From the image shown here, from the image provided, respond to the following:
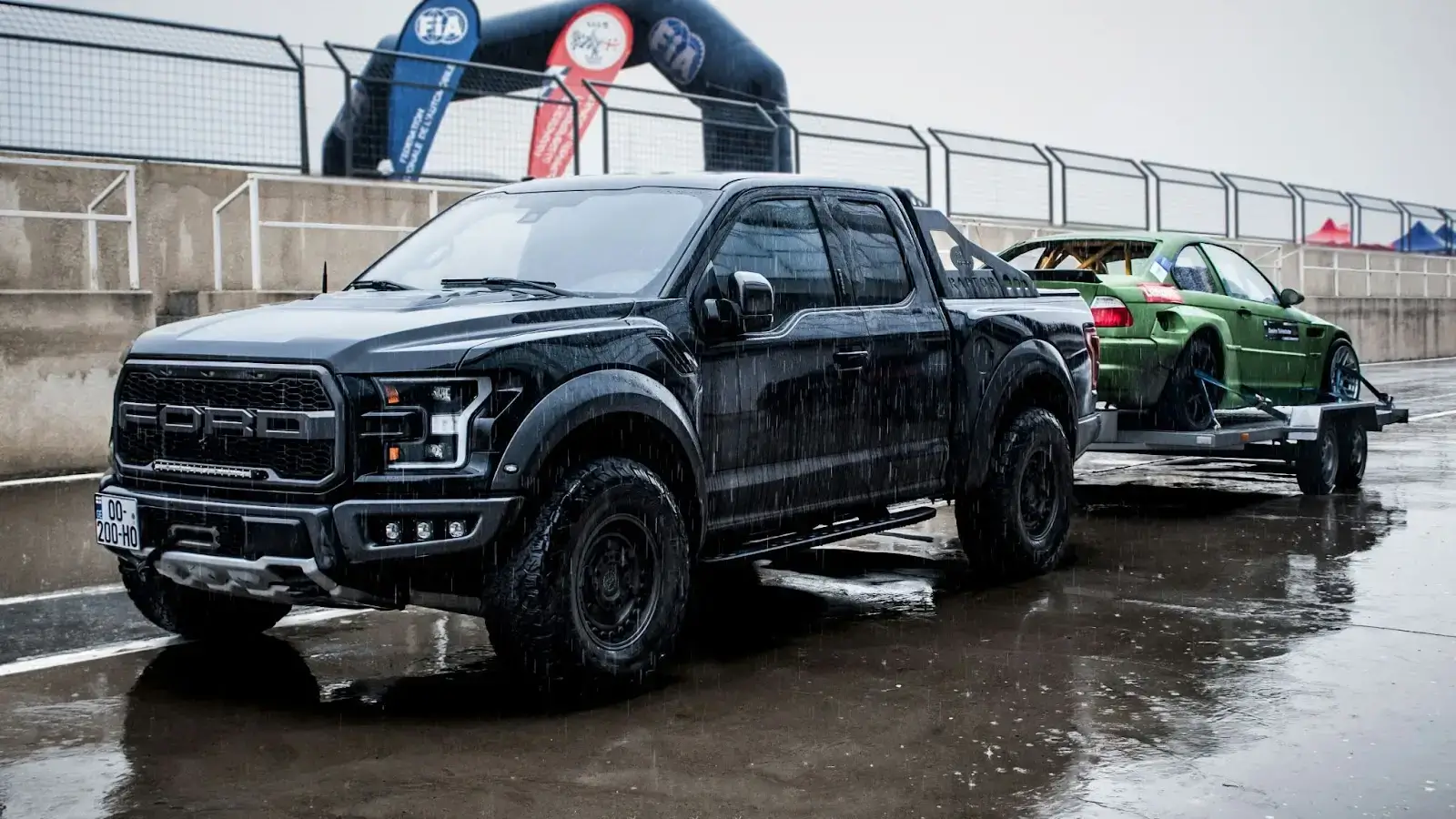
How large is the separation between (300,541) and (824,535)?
97.8 inches

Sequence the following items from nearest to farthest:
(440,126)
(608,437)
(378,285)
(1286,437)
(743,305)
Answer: (608,437), (743,305), (378,285), (1286,437), (440,126)

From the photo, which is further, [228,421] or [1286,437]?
[1286,437]

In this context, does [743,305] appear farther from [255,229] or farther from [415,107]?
[415,107]

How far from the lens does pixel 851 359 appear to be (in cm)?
733

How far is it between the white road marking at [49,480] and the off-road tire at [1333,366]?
29.9 feet

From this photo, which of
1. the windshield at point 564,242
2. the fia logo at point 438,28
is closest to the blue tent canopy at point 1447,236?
the fia logo at point 438,28

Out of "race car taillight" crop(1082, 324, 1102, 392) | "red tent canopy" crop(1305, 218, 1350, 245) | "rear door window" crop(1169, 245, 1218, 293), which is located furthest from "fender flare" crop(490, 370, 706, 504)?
"red tent canopy" crop(1305, 218, 1350, 245)

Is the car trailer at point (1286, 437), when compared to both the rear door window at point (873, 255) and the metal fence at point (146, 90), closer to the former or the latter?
the rear door window at point (873, 255)

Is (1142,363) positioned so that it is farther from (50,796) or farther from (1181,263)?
(50,796)

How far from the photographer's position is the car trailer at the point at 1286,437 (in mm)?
10898

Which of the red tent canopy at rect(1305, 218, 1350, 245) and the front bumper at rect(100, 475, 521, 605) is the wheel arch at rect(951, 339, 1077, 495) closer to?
the front bumper at rect(100, 475, 521, 605)

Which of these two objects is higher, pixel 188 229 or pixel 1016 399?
pixel 188 229

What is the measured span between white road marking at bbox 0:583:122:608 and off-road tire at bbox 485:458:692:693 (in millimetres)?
3191

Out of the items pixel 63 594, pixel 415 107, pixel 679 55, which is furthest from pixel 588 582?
pixel 679 55
